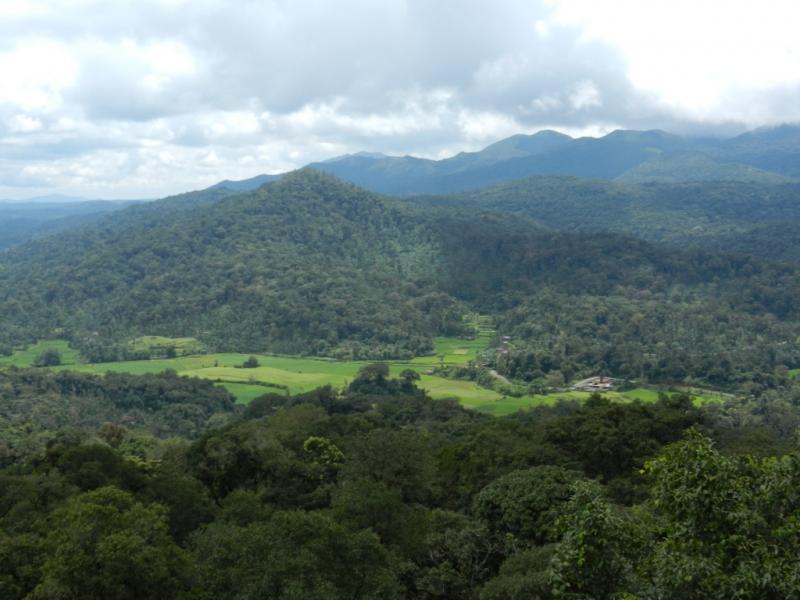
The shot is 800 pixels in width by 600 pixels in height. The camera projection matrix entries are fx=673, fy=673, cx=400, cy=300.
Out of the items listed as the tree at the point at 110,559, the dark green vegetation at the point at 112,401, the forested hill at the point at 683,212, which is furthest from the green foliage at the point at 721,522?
the forested hill at the point at 683,212

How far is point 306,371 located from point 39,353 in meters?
38.8

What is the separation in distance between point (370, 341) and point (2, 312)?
203 feet

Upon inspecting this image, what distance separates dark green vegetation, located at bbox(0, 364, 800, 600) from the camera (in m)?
8.40

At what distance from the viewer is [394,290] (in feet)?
367

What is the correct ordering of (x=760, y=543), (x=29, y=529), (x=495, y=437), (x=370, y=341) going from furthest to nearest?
(x=370, y=341)
(x=495, y=437)
(x=29, y=529)
(x=760, y=543)

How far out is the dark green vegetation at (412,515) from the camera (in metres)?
8.40

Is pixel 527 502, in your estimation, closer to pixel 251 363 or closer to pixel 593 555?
pixel 593 555

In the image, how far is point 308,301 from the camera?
332ft

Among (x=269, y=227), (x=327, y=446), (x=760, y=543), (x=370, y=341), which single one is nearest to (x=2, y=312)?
(x=269, y=227)

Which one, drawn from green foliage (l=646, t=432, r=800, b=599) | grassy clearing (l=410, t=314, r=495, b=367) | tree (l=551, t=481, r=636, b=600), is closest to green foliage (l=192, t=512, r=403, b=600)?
tree (l=551, t=481, r=636, b=600)

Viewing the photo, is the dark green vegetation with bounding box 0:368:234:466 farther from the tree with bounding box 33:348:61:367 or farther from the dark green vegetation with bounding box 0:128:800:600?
the tree with bounding box 33:348:61:367

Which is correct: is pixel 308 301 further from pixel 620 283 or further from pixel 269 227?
pixel 620 283

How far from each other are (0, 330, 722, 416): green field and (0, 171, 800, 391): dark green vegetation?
3.60m

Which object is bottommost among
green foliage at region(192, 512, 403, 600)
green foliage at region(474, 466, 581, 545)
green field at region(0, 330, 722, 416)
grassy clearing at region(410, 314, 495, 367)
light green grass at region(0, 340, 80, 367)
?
grassy clearing at region(410, 314, 495, 367)
